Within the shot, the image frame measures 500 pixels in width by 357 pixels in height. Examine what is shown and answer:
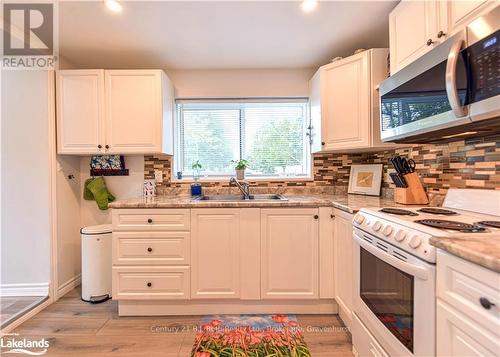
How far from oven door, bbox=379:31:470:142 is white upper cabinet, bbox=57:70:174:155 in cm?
182

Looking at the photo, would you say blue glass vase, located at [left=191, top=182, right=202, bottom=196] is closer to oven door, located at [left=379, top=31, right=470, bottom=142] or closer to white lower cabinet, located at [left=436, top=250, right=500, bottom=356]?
oven door, located at [left=379, top=31, right=470, bottom=142]

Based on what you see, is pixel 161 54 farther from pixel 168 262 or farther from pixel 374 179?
pixel 374 179

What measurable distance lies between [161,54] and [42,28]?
0.85 m

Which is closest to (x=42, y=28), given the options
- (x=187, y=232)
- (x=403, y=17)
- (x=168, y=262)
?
(x=187, y=232)

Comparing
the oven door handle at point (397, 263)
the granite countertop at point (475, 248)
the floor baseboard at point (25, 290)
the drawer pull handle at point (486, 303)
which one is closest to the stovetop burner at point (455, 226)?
the granite countertop at point (475, 248)

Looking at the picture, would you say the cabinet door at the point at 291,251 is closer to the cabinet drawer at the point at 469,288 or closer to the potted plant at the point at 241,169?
the potted plant at the point at 241,169

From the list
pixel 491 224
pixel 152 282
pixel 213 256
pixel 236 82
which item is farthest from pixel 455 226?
pixel 236 82

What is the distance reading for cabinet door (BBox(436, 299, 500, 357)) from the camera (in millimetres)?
666

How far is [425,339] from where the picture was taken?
2.89ft

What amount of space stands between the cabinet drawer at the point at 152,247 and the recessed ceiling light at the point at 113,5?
158cm

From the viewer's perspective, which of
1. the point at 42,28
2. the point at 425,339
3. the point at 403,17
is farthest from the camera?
the point at 42,28

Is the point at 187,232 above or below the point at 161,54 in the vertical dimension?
below

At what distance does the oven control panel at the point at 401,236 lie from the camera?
0.89m

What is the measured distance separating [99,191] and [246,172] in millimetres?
1496
